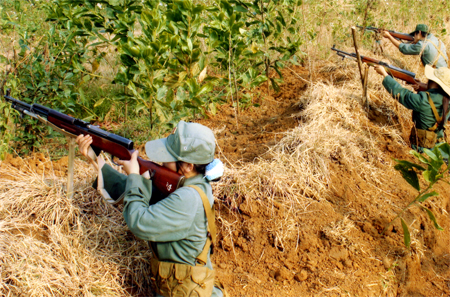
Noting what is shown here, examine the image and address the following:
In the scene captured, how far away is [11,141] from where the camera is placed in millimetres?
4012

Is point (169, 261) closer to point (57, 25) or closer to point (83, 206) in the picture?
point (83, 206)

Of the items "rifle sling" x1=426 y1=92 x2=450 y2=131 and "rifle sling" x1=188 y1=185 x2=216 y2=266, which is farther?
"rifle sling" x1=426 y1=92 x2=450 y2=131

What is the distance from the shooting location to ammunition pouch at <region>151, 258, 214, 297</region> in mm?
2232

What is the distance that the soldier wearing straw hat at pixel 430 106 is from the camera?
4574 millimetres

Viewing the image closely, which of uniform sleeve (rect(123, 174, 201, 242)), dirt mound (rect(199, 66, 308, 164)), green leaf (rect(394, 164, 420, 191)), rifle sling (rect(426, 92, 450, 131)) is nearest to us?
uniform sleeve (rect(123, 174, 201, 242))

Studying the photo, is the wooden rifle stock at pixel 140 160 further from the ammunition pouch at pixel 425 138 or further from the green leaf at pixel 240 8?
the ammunition pouch at pixel 425 138

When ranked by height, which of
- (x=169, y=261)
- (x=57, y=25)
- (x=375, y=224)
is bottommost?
(x=375, y=224)

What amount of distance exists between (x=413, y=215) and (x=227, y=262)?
1962mm

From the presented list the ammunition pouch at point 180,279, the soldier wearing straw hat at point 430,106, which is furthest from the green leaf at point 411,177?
the ammunition pouch at point 180,279

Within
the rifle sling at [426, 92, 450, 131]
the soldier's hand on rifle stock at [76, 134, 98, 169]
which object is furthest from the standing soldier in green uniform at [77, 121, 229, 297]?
the rifle sling at [426, 92, 450, 131]

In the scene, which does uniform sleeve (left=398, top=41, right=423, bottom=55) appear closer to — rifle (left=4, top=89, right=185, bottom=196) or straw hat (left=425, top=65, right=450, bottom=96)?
straw hat (left=425, top=65, right=450, bottom=96)

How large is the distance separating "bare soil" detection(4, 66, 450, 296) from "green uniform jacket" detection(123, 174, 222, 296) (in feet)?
2.93

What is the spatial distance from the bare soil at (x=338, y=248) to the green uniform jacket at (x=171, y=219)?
0.89 metres

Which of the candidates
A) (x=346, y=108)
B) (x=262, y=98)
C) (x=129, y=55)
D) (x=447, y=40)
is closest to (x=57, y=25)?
(x=129, y=55)
